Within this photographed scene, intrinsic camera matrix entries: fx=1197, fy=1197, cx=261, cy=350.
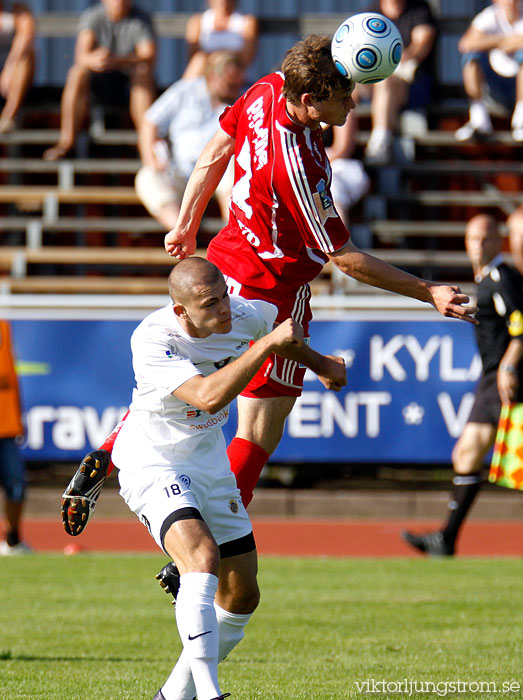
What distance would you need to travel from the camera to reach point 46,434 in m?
12.0

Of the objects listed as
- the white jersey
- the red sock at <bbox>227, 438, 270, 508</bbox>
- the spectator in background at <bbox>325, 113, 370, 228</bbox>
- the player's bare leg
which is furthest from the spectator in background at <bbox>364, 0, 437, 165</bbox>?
the white jersey

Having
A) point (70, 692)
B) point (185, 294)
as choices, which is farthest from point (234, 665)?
point (185, 294)

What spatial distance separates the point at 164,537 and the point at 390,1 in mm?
11645

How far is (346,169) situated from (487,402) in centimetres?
506

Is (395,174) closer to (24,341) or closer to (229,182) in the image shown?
(229,182)

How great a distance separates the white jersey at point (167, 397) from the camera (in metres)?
4.79

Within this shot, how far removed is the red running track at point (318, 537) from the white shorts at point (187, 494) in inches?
221

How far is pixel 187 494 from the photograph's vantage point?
475cm

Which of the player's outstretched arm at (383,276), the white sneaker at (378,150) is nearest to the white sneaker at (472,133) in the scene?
the white sneaker at (378,150)

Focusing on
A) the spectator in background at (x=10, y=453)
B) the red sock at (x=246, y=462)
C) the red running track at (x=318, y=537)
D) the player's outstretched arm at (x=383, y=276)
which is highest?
the player's outstretched arm at (x=383, y=276)

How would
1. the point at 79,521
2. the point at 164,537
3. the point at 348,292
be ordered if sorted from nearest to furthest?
the point at 164,537
the point at 79,521
the point at 348,292

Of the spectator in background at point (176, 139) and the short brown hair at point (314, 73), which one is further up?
the short brown hair at point (314, 73)

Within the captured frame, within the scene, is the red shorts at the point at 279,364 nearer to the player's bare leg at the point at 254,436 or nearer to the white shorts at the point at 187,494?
the player's bare leg at the point at 254,436

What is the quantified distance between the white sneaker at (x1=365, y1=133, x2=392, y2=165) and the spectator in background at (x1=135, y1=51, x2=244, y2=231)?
2.00 metres
